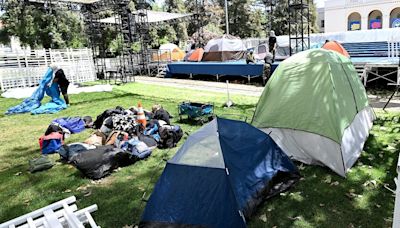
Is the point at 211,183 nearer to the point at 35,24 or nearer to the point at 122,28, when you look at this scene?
the point at 122,28

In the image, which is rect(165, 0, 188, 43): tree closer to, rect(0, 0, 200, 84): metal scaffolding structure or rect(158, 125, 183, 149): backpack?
rect(0, 0, 200, 84): metal scaffolding structure

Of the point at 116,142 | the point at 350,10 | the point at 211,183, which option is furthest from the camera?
the point at 350,10

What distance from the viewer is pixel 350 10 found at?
35.5 m

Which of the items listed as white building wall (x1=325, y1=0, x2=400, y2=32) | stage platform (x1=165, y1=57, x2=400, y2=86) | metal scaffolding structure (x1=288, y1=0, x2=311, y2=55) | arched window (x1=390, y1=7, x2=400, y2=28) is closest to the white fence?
stage platform (x1=165, y1=57, x2=400, y2=86)

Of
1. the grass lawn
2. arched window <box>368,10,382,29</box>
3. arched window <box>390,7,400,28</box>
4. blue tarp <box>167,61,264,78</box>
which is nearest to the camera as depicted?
the grass lawn

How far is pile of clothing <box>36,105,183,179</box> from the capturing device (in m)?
4.89

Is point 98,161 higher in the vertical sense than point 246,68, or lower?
lower

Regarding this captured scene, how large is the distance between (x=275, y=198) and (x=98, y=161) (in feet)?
9.00

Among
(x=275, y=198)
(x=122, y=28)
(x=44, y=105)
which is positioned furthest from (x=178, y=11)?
(x=275, y=198)

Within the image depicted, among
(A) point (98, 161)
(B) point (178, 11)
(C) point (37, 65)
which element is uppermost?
(B) point (178, 11)

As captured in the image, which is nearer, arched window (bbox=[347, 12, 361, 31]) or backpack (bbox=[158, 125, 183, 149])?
backpack (bbox=[158, 125, 183, 149])

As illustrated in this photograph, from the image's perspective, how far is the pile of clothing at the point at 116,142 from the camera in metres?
4.89

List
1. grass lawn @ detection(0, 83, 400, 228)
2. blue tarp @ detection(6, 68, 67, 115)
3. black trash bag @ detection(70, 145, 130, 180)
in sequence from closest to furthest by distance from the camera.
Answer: grass lawn @ detection(0, 83, 400, 228) → black trash bag @ detection(70, 145, 130, 180) → blue tarp @ detection(6, 68, 67, 115)

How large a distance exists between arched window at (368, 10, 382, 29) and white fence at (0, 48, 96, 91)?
32017mm
